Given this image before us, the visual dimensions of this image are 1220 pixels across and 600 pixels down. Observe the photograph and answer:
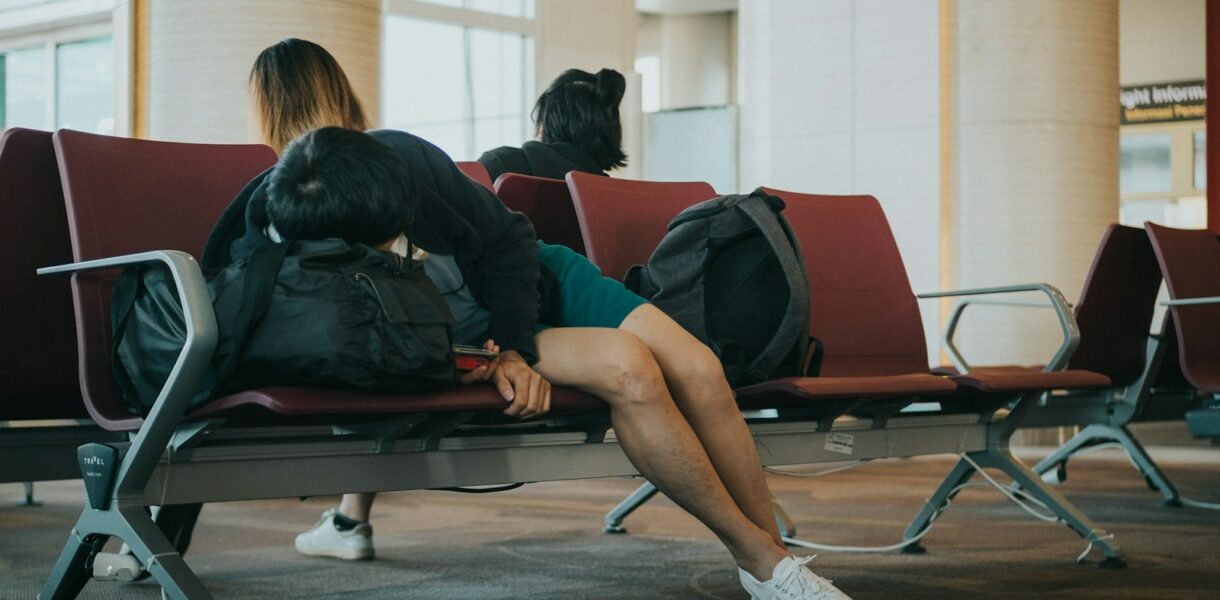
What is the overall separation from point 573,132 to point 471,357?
1.72 meters

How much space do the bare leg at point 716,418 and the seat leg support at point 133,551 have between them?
3.02 feet

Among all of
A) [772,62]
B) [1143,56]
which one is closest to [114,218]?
[772,62]

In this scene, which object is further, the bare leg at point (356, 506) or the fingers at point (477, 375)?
the bare leg at point (356, 506)

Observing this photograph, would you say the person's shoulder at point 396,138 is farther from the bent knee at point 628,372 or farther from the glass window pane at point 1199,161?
the glass window pane at point 1199,161

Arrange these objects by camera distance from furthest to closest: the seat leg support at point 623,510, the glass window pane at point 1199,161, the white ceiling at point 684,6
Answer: the white ceiling at point 684,6, the glass window pane at point 1199,161, the seat leg support at point 623,510

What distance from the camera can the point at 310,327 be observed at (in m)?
2.09

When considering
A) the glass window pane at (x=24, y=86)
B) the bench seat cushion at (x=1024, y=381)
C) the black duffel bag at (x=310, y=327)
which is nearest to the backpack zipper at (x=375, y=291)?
the black duffel bag at (x=310, y=327)

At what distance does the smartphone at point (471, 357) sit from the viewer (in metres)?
2.35

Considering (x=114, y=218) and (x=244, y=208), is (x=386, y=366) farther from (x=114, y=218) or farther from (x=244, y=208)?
(x=114, y=218)

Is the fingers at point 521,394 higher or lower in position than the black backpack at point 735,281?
lower

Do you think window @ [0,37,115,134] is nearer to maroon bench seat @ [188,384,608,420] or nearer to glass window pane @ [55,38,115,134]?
glass window pane @ [55,38,115,134]

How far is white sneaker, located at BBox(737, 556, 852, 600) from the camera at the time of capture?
2.48 meters

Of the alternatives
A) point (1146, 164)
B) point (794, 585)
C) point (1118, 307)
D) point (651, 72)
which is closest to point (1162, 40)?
point (1146, 164)

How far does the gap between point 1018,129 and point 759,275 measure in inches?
208
